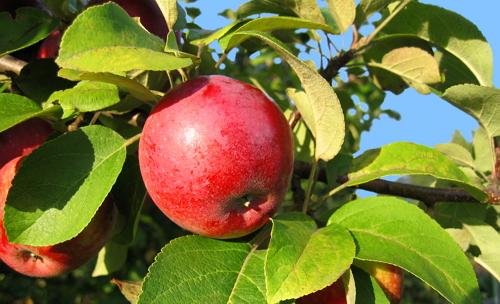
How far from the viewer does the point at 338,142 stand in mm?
1043

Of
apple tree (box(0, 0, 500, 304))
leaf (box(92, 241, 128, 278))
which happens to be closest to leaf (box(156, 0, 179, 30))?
apple tree (box(0, 0, 500, 304))

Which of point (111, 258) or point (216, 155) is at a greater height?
point (216, 155)

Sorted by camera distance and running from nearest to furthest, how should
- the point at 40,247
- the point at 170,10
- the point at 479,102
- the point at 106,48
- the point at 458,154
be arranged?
1. the point at 106,48
2. the point at 170,10
3. the point at 40,247
4. the point at 479,102
5. the point at 458,154

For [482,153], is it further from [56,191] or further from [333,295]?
[56,191]

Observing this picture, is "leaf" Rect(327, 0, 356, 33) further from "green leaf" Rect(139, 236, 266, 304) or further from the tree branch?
"green leaf" Rect(139, 236, 266, 304)

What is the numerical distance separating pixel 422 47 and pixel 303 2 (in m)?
0.31

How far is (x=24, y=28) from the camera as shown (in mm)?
1211

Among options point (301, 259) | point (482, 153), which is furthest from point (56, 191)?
point (482, 153)

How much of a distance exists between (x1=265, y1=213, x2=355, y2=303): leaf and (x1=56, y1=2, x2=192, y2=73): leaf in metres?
0.26

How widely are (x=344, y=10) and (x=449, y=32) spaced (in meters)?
0.24

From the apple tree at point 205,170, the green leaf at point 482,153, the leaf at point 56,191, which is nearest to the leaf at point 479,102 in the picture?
the apple tree at point 205,170

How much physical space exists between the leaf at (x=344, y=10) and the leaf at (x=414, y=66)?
5.8 inches

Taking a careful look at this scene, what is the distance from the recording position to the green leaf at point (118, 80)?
877 mm

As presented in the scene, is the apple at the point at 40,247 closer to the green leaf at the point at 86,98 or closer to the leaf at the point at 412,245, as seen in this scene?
the green leaf at the point at 86,98
